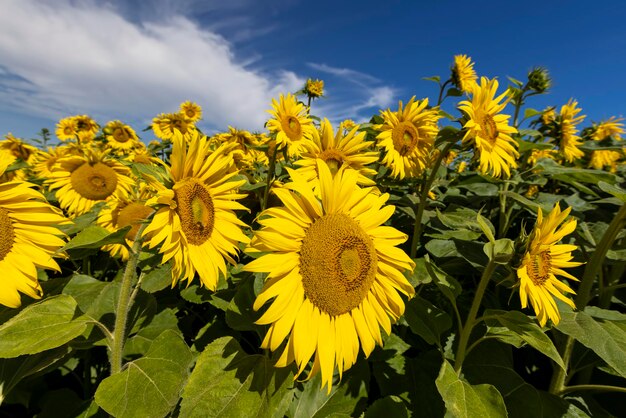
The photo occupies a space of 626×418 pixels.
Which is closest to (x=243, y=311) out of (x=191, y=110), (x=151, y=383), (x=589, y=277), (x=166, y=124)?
(x=151, y=383)

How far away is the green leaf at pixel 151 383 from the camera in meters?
1.44

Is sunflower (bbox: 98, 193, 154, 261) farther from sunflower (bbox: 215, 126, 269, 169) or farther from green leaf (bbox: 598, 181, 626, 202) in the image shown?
green leaf (bbox: 598, 181, 626, 202)

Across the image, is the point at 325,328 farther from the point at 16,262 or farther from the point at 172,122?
the point at 172,122

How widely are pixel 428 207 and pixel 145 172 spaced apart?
2.41m

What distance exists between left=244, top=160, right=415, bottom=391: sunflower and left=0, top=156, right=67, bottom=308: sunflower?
100 cm

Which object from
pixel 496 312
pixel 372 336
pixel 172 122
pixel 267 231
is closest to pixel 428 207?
pixel 496 312

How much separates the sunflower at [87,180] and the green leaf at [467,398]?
2831 millimetres

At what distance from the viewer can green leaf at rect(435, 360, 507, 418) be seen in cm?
153

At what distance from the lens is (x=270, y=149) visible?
11.9 ft

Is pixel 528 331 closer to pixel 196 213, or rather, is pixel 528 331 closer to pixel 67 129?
pixel 196 213

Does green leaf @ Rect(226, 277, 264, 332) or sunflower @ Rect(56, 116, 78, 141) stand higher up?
sunflower @ Rect(56, 116, 78, 141)

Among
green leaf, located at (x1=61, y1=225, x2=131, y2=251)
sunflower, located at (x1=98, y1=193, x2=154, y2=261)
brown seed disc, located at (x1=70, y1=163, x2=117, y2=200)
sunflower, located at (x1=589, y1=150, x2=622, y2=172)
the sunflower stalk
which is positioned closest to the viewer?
green leaf, located at (x1=61, y1=225, x2=131, y2=251)

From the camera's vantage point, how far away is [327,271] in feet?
5.10

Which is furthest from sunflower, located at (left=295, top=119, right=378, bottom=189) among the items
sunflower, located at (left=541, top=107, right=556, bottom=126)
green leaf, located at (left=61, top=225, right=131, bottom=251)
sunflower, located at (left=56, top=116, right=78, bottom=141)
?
sunflower, located at (left=56, top=116, right=78, bottom=141)
